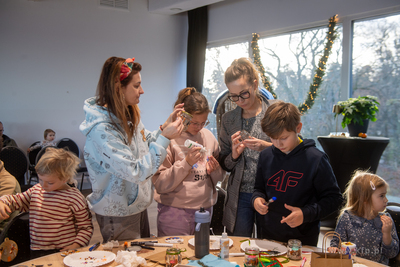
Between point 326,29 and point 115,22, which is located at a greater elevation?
point 115,22

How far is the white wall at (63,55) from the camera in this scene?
19.3ft

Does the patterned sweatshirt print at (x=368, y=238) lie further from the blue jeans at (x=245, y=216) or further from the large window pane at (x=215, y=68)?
the large window pane at (x=215, y=68)

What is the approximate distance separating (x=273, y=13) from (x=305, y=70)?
1.21 metres

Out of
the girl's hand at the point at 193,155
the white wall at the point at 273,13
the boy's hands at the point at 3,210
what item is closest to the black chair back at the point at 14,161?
the boy's hands at the point at 3,210

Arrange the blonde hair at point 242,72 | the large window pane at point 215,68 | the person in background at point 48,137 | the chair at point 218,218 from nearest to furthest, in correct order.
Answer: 1. the blonde hair at point 242,72
2. the chair at point 218,218
3. the person in background at point 48,137
4. the large window pane at point 215,68

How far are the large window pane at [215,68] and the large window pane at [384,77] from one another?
8.93 ft

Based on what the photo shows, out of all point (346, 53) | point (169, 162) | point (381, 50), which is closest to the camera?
point (169, 162)

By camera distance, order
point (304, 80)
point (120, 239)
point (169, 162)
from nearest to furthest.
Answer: point (120, 239)
point (169, 162)
point (304, 80)

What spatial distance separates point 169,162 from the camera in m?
1.96

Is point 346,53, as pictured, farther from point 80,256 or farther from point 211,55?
point 80,256

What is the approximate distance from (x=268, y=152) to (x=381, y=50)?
384 centimetres

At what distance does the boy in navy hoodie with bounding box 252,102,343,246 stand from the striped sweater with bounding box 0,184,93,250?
3.18 feet

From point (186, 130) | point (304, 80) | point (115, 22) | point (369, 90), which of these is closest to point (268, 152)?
point (186, 130)

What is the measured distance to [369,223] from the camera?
178 cm
